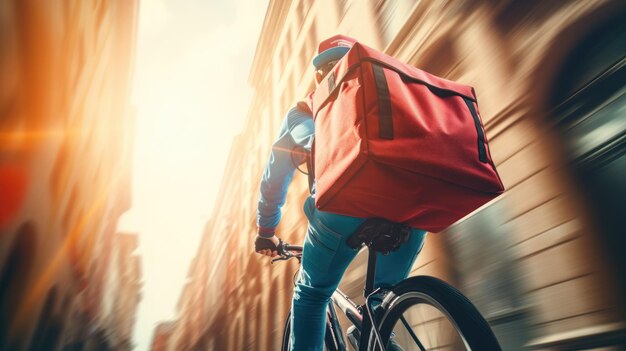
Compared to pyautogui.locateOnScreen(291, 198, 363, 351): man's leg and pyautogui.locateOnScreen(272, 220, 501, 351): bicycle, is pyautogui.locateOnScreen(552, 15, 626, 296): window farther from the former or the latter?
pyautogui.locateOnScreen(291, 198, 363, 351): man's leg

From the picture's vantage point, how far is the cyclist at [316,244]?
1.61 m

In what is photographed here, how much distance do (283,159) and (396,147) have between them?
1014 mm

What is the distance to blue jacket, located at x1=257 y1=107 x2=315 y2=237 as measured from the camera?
72.6 inches

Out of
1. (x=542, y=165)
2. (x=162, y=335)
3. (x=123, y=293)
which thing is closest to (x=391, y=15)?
(x=542, y=165)

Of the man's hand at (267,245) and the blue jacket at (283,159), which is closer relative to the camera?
the blue jacket at (283,159)

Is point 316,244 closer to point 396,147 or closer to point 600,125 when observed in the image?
point 396,147

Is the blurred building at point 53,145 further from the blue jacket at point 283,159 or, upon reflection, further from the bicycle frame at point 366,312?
the bicycle frame at point 366,312

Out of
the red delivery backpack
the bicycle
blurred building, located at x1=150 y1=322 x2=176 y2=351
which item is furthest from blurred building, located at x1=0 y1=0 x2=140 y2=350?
blurred building, located at x1=150 y1=322 x2=176 y2=351

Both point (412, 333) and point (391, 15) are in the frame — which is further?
point (391, 15)

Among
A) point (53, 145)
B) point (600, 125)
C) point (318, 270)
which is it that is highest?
point (53, 145)

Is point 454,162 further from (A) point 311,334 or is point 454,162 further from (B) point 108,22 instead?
(B) point 108,22

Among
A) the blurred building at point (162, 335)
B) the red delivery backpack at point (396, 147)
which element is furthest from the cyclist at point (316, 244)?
the blurred building at point (162, 335)

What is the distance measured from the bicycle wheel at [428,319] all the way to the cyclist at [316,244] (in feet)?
0.97

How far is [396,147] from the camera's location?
1.12 m
